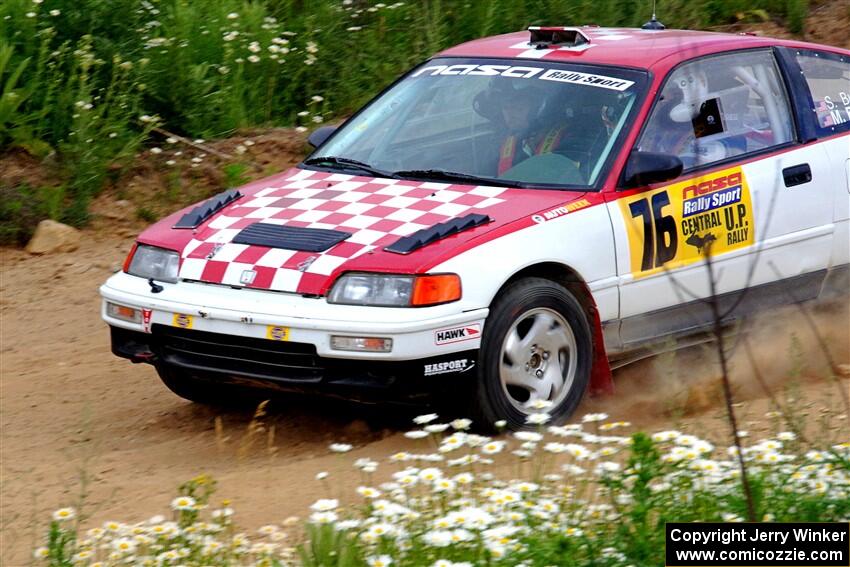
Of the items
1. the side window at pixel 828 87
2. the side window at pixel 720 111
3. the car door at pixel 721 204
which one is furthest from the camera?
the side window at pixel 828 87

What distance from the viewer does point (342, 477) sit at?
5.14m

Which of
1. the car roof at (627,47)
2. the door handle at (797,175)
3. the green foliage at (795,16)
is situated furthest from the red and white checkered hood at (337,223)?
the green foliage at (795,16)

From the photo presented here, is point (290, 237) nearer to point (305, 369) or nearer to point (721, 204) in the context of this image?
point (305, 369)

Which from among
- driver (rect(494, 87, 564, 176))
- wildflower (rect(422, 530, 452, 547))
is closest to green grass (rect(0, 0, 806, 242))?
driver (rect(494, 87, 564, 176))

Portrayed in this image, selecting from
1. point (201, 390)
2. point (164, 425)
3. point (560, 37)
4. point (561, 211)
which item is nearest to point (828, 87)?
point (560, 37)

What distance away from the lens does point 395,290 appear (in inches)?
206

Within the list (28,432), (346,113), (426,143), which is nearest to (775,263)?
(426,143)

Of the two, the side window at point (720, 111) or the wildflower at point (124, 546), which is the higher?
the side window at point (720, 111)

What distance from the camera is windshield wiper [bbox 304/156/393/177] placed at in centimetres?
625

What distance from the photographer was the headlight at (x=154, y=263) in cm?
571

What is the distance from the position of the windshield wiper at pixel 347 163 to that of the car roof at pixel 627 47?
0.80m

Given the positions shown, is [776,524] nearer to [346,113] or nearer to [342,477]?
[342,477]

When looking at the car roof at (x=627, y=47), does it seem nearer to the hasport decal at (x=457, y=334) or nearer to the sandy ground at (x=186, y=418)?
the sandy ground at (x=186, y=418)

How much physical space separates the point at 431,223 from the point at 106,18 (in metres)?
4.88
